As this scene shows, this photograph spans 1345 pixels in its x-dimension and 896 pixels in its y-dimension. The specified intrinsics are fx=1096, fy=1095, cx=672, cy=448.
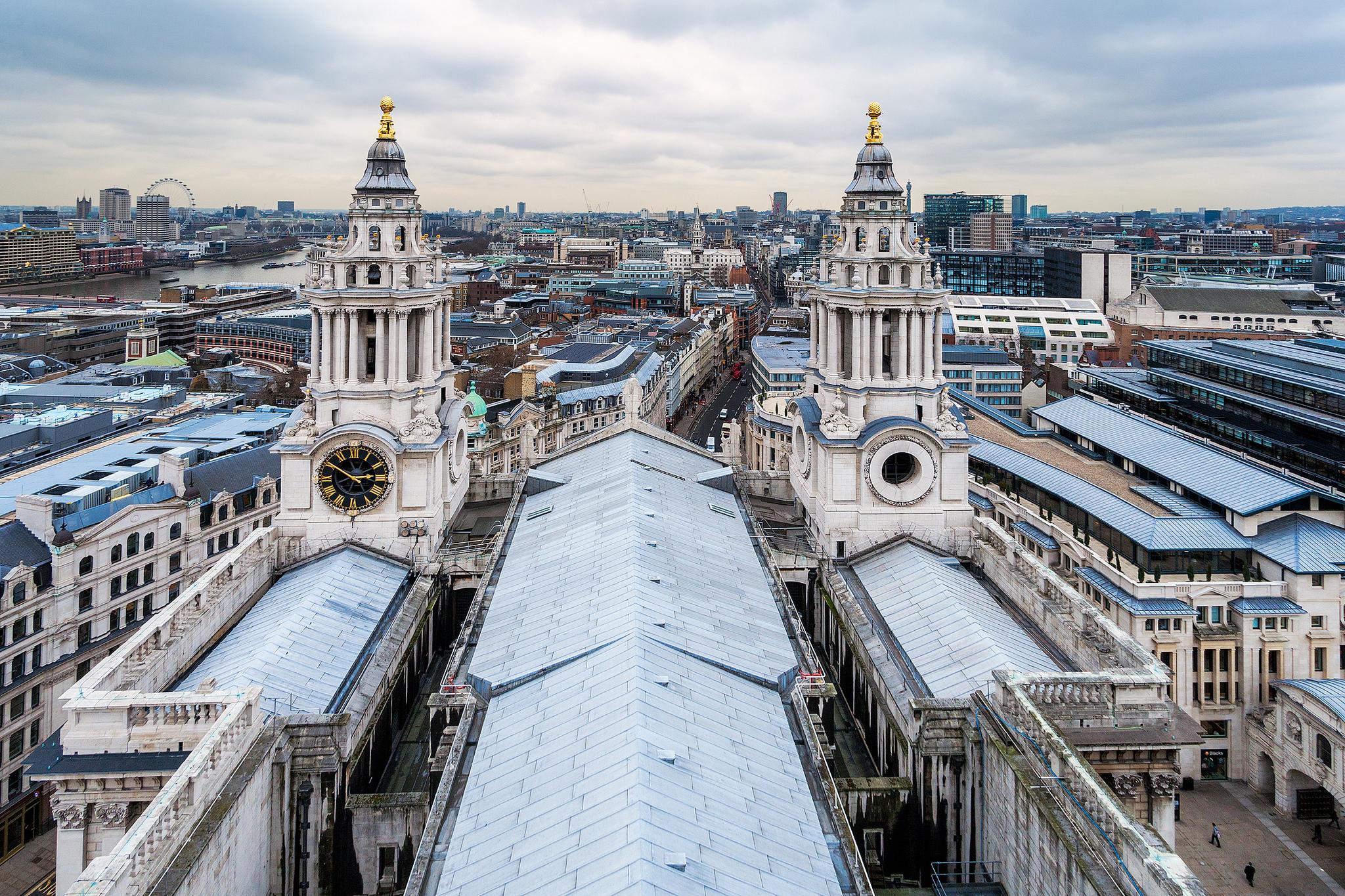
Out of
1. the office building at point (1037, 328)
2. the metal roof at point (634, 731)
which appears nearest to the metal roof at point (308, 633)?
the metal roof at point (634, 731)

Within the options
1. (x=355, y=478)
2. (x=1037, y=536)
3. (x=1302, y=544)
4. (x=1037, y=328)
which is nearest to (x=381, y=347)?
(x=355, y=478)

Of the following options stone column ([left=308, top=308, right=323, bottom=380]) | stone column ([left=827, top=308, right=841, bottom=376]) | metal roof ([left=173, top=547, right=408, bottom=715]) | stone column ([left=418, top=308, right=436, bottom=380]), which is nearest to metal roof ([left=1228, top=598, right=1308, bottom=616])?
stone column ([left=827, top=308, right=841, bottom=376])

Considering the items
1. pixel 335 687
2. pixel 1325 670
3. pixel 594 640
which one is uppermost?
pixel 594 640

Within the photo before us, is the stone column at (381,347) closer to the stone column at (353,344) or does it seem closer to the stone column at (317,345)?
the stone column at (353,344)

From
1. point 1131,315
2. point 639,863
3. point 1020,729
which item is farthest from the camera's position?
point 1131,315

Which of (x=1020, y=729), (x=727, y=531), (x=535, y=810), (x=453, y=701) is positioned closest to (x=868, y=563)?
(x=727, y=531)

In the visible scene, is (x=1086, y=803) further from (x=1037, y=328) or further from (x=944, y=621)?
(x=1037, y=328)

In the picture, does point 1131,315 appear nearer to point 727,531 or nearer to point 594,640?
point 727,531
